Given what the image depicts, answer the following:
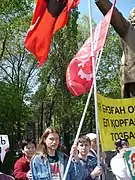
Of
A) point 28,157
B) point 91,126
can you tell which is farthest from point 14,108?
point 28,157

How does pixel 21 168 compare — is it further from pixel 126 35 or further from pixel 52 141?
pixel 126 35

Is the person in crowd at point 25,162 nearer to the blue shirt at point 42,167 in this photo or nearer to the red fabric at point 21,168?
the red fabric at point 21,168

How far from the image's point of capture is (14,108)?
3834 centimetres

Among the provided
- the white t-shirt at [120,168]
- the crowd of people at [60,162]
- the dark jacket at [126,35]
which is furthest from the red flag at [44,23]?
the white t-shirt at [120,168]

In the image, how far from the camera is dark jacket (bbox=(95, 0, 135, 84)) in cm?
600

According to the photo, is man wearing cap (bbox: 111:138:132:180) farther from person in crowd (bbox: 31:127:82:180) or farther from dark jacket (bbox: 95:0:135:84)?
dark jacket (bbox: 95:0:135:84)

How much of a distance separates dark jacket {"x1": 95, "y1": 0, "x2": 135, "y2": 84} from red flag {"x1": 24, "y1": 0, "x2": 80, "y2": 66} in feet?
2.33

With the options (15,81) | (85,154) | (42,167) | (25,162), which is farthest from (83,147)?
(15,81)

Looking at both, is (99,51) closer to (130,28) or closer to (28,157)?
(130,28)

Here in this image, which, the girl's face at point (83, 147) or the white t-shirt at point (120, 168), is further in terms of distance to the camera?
the girl's face at point (83, 147)

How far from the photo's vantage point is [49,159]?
551 cm

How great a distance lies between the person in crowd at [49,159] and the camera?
5.42m

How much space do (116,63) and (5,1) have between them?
22.3m

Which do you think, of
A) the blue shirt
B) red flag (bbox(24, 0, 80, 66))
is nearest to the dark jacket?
red flag (bbox(24, 0, 80, 66))
